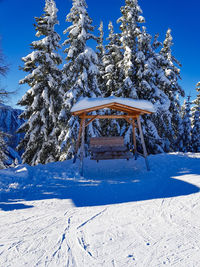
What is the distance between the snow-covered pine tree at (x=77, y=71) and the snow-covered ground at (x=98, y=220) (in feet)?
18.3

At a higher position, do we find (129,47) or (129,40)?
(129,40)

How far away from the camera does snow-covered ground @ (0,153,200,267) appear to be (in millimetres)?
2299

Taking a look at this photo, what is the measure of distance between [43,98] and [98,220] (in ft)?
39.2

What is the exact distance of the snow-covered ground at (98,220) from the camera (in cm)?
230

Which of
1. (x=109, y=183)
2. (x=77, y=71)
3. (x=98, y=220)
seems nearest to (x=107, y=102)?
(x=109, y=183)

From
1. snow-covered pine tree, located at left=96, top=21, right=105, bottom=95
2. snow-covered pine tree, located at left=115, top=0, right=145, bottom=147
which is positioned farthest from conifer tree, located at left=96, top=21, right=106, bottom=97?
snow-covered pine tree, located at left=115, top=0, right=145, bottom=147

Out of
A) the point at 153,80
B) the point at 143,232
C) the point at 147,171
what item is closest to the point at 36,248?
the point at 143,232

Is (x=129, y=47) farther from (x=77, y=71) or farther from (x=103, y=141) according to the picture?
(x=103, y=141)

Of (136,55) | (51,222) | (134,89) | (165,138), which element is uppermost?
(136,55)

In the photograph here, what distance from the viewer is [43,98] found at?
13617mm

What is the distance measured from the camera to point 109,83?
15.9 m

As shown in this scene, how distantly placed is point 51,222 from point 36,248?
85 cm

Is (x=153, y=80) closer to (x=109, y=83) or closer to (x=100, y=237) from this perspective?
(x=109, y=83)

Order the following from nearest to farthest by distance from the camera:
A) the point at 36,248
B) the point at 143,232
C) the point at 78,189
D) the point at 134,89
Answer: the point at 36,248
the point at 143,232
the point at 78,189
the point at 134,89
